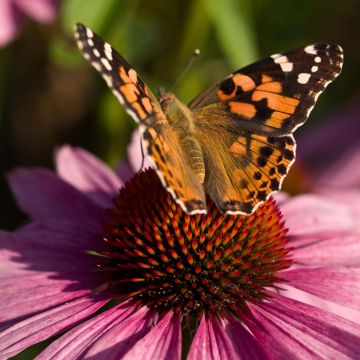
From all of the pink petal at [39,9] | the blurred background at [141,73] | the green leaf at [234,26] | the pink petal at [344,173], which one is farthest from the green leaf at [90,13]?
the pink petal at [344,173]

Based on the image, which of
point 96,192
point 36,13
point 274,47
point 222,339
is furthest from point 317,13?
point 222,339

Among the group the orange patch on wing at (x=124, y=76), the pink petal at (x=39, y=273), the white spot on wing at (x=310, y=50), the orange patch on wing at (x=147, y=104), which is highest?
the white spot on wing at (x=310, y=50)

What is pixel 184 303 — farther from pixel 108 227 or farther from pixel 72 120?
pixel 72 120

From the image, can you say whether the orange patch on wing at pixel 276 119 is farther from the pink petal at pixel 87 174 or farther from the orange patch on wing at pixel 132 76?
the pink petal at pixel 87 174

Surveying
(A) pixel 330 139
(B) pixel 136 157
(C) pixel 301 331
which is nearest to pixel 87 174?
(B) pixel 136 157

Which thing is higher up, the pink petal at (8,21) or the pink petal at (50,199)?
the pink petal at (8,21)

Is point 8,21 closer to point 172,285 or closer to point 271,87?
point 271,87

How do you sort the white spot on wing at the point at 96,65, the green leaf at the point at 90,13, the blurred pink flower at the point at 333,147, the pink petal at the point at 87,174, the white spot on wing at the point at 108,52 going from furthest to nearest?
the blurred pink flower at the point at 333,147
the pink petal at the point at 87,174
the green leaf at the point at 90,13
the white spot on wing at the point at 108,52
the white spot on wing at the point at 96,65
